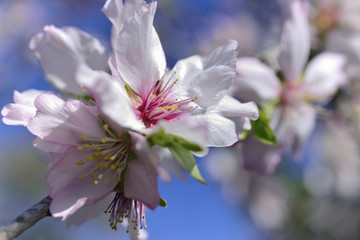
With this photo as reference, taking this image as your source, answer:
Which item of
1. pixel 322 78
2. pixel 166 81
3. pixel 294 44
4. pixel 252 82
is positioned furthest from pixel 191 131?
pixel 322 78


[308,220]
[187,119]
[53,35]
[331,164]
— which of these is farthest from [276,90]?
[308,220]

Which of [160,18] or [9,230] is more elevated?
[9,230]

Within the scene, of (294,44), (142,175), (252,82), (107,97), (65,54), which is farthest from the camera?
(294,44)

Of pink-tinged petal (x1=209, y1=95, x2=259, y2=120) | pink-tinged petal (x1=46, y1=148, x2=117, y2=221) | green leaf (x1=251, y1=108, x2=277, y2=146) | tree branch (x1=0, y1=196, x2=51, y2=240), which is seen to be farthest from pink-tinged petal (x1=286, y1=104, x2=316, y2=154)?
tree branch (x1=0, y1=196, x2=51, y2=240)

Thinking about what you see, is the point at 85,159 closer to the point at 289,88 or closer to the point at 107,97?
the point at 107,97

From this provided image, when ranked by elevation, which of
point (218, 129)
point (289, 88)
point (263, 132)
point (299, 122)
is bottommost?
point (299, 122)

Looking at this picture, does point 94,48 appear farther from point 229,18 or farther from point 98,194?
point 229,18

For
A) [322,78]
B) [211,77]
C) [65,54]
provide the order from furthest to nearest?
[322,78] < [65,54] < [211,77]

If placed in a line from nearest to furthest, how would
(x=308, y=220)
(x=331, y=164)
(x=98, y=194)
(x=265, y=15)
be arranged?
(x=98, y=194)
(x=265, y=15)
(x=331, y=164)
(x=308, y=220)

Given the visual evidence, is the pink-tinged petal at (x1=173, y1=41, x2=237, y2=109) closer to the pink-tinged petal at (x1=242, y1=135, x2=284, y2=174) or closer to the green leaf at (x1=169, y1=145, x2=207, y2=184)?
the green leaf at (x1=169, y1=145, x2=207, y2=184)
